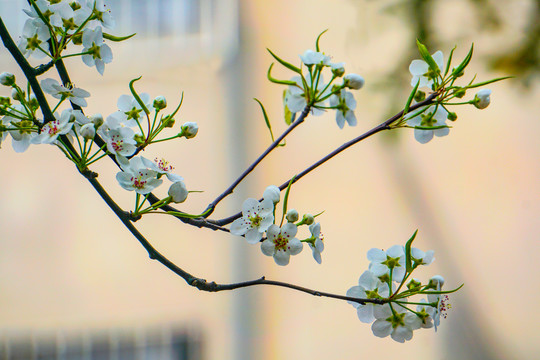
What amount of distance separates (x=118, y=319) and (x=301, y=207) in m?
0.68

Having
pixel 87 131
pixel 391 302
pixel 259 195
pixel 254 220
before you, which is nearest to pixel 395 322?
pixel 391 302

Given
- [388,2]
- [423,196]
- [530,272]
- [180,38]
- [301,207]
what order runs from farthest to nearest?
[180,38] → [301,207] → [423,196] → [530,272] → [388,2]

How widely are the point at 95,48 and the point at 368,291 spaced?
244 mm

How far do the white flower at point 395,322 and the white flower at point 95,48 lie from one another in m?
0.24

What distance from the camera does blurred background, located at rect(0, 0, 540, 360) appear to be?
5.08 feet

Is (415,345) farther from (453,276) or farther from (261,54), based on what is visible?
(261,54)

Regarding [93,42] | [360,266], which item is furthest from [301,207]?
[93,42]

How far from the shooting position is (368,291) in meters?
0.40

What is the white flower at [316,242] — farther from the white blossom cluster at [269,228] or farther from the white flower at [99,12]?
the white flower at [99,12]

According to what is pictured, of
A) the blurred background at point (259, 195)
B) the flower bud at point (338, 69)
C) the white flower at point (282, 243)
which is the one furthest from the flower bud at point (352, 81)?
the blurred background at point (259, 195)

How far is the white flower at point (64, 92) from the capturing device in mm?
372

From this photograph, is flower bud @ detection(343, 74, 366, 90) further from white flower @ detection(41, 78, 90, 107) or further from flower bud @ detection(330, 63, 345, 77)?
white flower @ detection(41, 78, 90, 107)

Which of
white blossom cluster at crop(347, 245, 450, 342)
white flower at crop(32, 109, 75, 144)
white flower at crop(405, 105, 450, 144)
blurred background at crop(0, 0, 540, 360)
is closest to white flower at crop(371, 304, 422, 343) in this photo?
white blossom cluster at crop(347, 245, 450, 342)

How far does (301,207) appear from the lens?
69.0 inches
